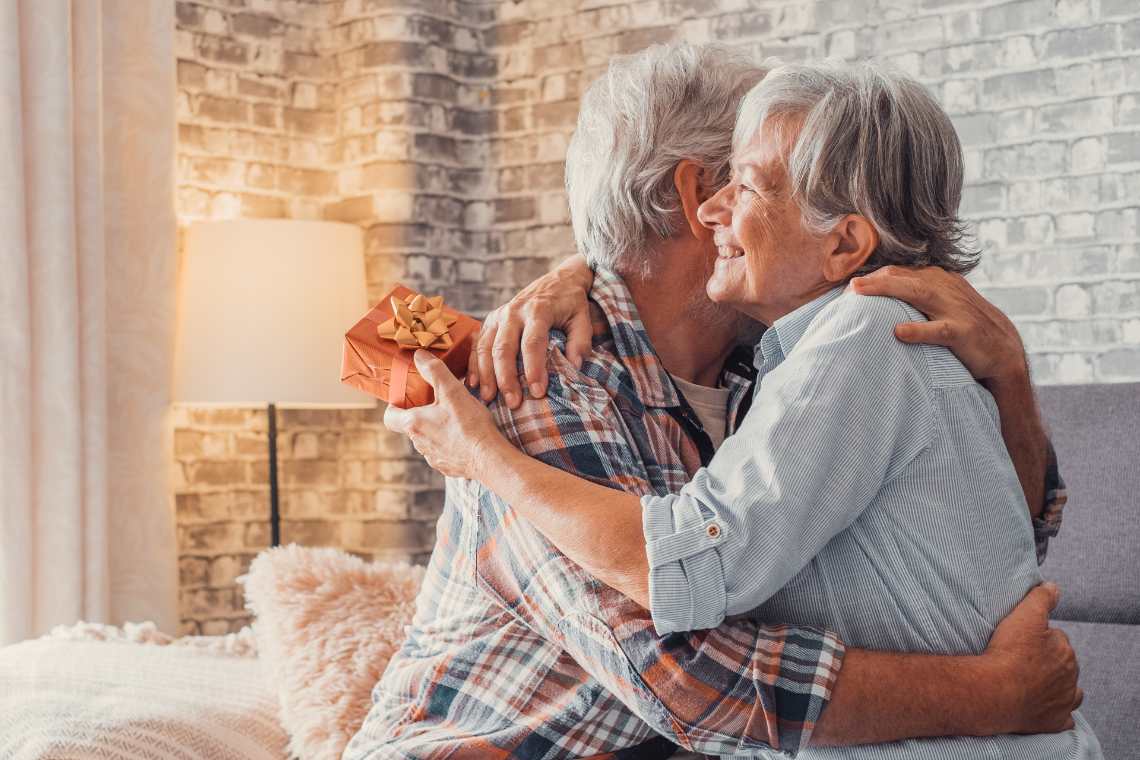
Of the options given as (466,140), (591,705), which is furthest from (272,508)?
(591,705)

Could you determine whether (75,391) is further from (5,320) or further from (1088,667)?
(1088,667)

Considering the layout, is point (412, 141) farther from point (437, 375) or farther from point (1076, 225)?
point (437, 375)

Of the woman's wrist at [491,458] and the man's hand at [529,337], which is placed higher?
the man's hand at [529,337]

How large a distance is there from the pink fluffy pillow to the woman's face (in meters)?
0.85

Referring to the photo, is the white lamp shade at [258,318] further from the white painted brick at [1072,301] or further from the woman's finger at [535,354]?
the woman's finger at [535,354]

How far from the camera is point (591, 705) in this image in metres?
1.33

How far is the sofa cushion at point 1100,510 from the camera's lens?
2.28 m

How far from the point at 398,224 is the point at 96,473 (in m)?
1.18

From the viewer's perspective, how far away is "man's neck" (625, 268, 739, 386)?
158cm

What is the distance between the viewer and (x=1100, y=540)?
2301 millimetres

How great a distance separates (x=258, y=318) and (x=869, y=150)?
235 cm

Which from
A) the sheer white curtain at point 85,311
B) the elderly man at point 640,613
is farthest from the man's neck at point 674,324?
the sheer white curtain at point 85,311

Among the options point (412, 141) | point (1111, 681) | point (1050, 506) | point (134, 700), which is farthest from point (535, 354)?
point (412, 141)

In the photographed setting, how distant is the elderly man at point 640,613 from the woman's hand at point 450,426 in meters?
0.03
